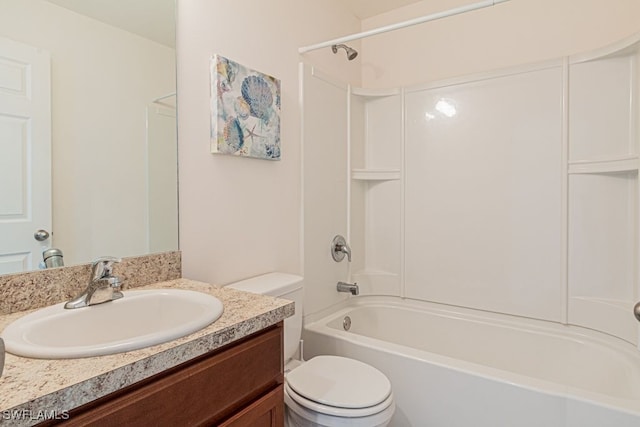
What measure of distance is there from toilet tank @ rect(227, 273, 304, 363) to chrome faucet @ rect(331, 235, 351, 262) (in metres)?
0.59

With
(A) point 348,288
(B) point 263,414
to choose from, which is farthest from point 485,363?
(B) point 263,414

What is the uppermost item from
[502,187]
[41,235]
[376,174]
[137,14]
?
[137,14]

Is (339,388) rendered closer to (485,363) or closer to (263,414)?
(263,414)

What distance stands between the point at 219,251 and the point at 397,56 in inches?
72.8

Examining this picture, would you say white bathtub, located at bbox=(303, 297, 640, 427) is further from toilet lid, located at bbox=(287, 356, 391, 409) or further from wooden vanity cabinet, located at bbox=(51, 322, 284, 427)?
wooden vanity cabinet, located at bbox=(51, 322, 284, 427)

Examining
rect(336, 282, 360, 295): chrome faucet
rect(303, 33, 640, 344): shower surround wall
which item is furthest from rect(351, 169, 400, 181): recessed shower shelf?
rect(336, 282, 360, 295): chrome faucet

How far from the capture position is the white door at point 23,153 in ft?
3.11

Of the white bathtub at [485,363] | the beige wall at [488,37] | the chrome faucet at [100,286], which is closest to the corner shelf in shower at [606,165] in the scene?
the beige wall at [488,37]

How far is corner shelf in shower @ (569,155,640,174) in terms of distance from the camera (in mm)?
1726

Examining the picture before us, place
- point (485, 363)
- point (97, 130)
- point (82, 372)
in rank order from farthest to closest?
1. point (485, 363)
2. point (97, 130)
3. point (82, 372)

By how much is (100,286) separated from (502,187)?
204cm

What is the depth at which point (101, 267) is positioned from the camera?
104 centimetres

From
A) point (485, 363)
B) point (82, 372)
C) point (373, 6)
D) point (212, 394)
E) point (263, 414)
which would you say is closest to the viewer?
point (82, 372)

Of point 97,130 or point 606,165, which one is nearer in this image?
point 97,130
